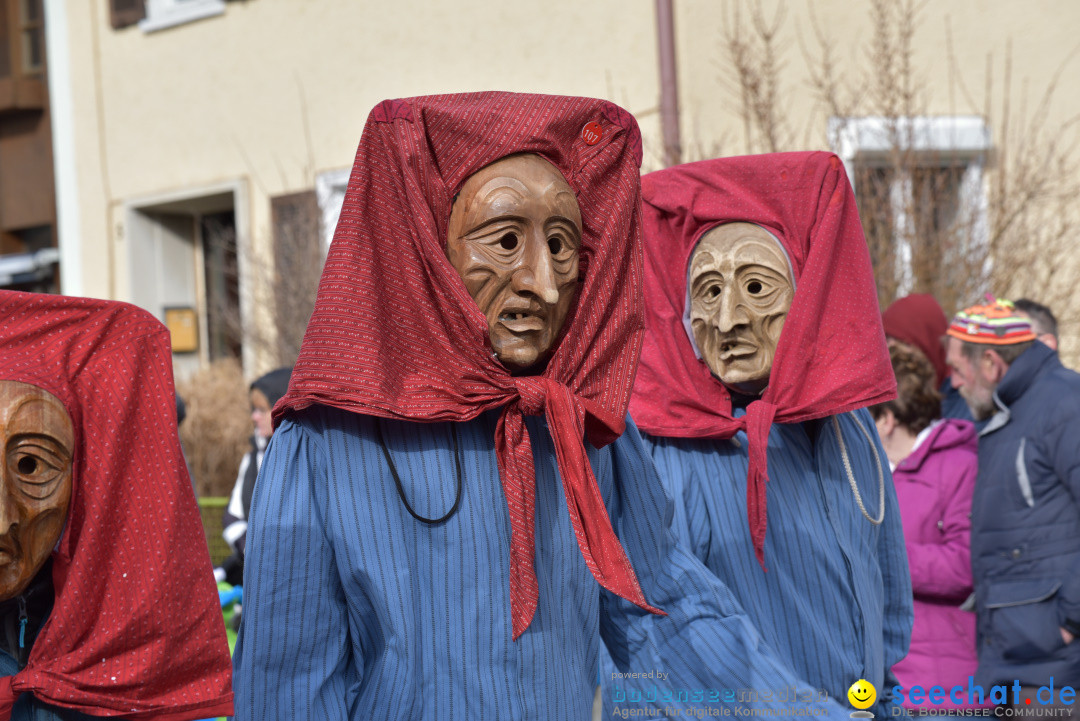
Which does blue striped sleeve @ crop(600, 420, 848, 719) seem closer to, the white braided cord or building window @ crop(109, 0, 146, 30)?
the white braided cord

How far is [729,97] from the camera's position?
26.9ft

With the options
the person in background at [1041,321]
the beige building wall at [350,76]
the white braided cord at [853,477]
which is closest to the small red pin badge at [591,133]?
the white braided cord at [853,477]

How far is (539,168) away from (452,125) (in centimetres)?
18

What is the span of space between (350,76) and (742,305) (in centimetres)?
782

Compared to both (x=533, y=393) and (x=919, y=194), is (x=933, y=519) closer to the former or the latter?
(x=533, y=393)

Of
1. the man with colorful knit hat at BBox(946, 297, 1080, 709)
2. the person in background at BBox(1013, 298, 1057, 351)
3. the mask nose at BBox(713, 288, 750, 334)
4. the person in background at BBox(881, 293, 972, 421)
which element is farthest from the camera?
the person in background at BBox(881, 293, 972, 421)

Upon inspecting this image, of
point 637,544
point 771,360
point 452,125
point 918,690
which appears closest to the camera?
point 452,125

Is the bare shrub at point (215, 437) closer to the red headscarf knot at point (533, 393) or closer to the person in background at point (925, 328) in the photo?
the person in background at point (925, 328)

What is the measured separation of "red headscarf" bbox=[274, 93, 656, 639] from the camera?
1951 millimetres

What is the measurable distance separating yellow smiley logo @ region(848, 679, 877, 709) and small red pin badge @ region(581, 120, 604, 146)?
1460mm

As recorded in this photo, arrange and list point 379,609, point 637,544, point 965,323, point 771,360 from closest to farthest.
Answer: point 379,609 < point 637,544 < point 771,360 < point 965,323

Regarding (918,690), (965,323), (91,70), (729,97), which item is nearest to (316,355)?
(918,690)

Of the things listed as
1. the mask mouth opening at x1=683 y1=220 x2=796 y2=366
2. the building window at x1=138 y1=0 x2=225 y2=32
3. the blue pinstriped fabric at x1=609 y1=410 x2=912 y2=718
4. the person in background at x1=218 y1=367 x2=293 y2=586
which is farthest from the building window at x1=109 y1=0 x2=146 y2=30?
the blue pinstriped fabric at x1=609 y1=410 x2=912 y2=718

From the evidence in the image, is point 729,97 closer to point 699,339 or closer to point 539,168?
point 699,339
